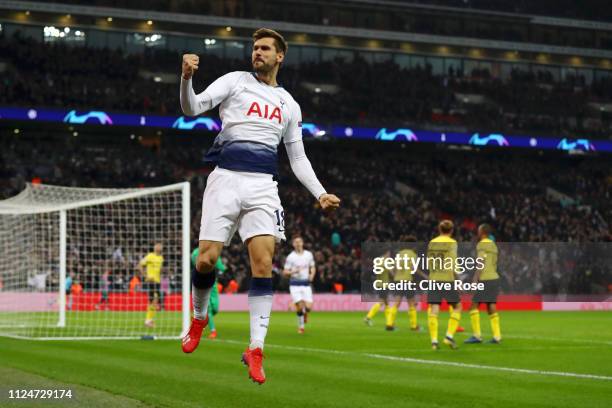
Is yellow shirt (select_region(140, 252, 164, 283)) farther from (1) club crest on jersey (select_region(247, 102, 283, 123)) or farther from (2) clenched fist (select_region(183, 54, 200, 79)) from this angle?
(2) clenched fist (select_region(183, 54, 200, 79))

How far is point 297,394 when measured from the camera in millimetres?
12031

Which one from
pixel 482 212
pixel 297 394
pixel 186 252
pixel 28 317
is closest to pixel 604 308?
pixel 482 212

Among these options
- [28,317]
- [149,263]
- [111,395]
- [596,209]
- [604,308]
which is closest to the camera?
[111,395]

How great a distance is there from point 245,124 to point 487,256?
1344cm

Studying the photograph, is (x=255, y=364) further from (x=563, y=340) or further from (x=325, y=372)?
(x=563, y=340)

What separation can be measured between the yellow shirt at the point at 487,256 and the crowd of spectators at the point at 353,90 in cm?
3320

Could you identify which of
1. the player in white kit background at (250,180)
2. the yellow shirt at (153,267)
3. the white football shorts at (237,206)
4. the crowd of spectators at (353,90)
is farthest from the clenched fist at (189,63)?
the crowd of spectators at (353,90)

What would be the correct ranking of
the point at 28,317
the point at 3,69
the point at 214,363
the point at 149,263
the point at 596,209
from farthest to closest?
the point at 596,209 < the point at 3,69 < the point at 28,317 < the point at 149,263 < the point at 214,363

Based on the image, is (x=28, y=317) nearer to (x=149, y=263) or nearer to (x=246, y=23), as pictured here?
(x=149, y=263)

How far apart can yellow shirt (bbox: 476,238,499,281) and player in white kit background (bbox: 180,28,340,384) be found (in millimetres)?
12650

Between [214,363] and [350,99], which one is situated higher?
[350,99]

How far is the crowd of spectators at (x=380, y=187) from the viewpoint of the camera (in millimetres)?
47031

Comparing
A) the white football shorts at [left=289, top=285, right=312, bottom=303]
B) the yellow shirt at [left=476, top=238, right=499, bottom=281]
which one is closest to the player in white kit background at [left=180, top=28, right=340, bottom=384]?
the yellow shirt at [left=476, top=238, right=499, bottom=281]

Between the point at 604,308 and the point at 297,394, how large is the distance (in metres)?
34.1
